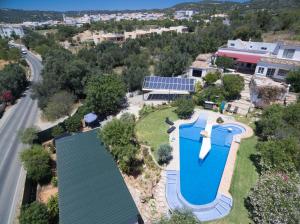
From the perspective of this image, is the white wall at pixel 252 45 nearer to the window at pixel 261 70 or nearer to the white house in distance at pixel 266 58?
the white house in distance at pixel 266 58

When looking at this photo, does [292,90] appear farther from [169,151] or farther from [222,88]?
[169,151]

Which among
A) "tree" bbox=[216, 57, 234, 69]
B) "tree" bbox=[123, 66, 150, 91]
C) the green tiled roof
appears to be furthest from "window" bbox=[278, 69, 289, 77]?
the green tiled roof

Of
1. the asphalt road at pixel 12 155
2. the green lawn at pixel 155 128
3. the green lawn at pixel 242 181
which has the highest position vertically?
the green lawn at pixel 242 181

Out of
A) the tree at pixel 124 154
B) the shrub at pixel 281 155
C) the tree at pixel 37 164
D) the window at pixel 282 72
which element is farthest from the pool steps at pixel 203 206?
the window at pixel 282 72

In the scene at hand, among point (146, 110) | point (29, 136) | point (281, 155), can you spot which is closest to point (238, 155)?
point (281, 155)

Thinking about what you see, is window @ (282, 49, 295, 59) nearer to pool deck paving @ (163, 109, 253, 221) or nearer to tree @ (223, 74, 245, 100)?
tree @ (223, 74, 245, 100)

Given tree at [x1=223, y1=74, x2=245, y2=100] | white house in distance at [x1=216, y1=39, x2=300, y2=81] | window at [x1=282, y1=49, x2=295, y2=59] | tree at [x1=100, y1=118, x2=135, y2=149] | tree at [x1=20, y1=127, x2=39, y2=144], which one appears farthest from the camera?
window at [x1=282, y1=49, x2=295, y2=59]
